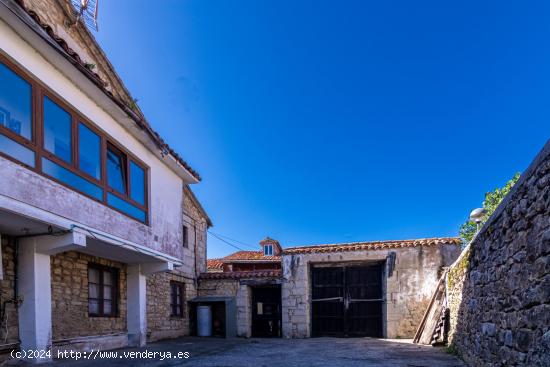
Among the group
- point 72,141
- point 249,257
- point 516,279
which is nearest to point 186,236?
point 72,141

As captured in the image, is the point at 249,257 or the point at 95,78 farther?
the point at 249,257

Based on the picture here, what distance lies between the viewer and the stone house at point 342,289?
14.3 m

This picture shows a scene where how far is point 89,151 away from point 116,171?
3.54 feet

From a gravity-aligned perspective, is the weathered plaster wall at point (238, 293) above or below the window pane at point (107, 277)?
below

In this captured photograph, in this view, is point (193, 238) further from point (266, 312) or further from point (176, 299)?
point (266, 312)

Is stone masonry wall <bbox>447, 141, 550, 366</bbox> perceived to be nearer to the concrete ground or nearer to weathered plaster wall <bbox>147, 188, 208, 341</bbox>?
the concrete ground

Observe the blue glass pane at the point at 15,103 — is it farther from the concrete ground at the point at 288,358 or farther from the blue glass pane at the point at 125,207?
the concrete ground at the point at 288,358

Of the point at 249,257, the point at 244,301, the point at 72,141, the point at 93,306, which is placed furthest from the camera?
the point at 249,257

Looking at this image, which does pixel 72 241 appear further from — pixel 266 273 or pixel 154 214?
pixel 266 273

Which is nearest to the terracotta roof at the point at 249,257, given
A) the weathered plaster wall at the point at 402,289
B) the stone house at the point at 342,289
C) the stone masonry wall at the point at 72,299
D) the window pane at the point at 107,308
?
the stone house at the point at 342,289

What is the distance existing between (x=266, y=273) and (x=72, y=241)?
9.38 m

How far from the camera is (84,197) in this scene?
780cm

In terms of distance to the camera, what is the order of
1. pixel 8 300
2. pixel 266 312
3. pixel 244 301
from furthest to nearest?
pixel 266 312 < pixel 244 301 < pixel 8 300

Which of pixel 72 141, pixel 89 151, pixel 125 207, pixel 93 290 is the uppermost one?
Result: pixel 72 141
